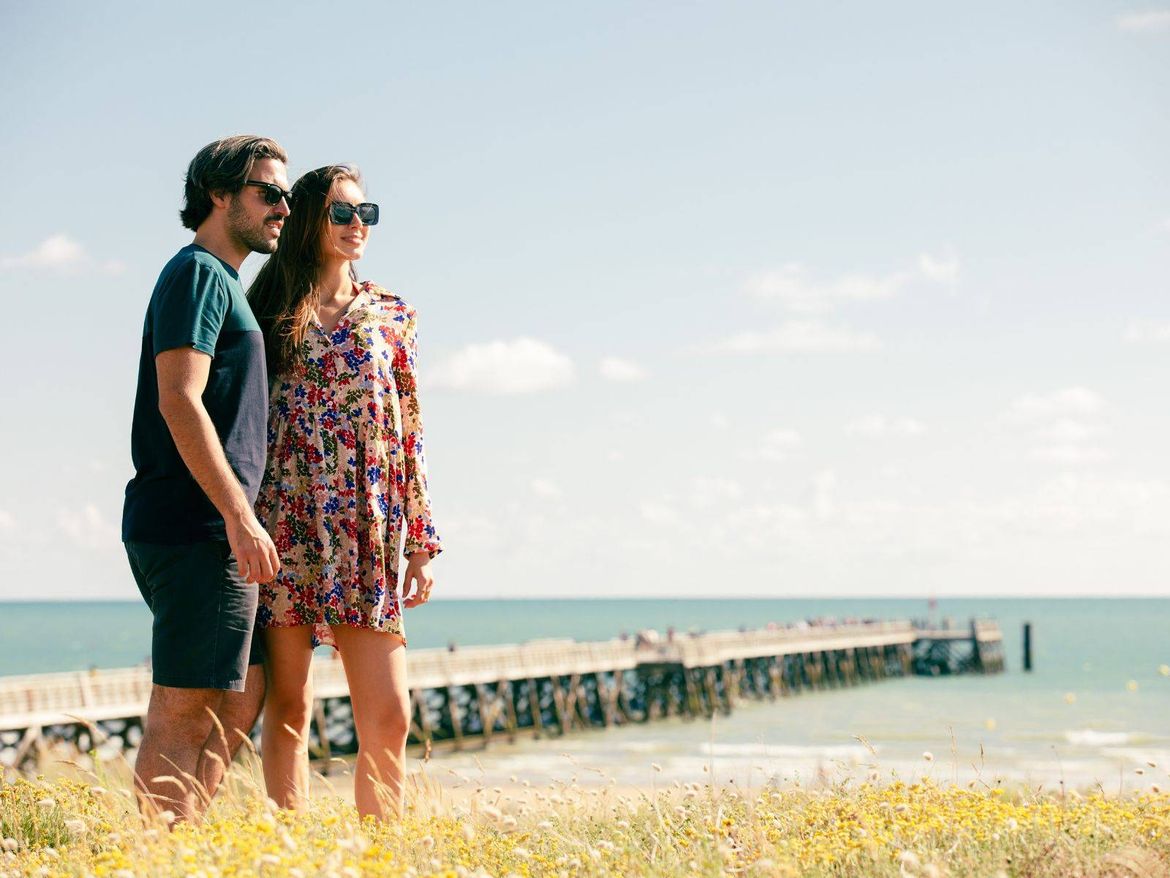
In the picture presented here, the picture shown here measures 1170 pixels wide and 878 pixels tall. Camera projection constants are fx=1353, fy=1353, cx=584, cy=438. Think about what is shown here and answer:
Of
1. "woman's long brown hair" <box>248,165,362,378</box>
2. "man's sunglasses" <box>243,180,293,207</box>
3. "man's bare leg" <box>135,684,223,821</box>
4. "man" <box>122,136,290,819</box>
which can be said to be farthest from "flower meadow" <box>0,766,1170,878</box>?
"man's sunglasses" <box>243,180,293,207</box>

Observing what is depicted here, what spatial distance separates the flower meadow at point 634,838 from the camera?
3.03 metres

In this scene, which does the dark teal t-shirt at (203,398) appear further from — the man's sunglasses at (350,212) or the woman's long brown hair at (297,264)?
the man's sunglasses at (350,212)

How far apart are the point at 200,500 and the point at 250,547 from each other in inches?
9.6

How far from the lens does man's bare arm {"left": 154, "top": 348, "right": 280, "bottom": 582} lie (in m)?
3.34

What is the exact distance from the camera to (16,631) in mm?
158375

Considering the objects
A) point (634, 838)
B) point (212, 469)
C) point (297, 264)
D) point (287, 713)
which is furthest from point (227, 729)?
point (297, 264)

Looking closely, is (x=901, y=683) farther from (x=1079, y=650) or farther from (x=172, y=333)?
(x=172, y=333)

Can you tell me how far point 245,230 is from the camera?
3775 millimetres

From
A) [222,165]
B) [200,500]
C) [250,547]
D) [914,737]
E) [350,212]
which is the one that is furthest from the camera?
[914,737]

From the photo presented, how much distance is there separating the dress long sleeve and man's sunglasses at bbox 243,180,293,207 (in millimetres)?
534

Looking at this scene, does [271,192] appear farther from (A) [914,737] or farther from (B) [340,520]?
(A) [914,737]

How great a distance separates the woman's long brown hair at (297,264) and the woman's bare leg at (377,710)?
0.83 metres

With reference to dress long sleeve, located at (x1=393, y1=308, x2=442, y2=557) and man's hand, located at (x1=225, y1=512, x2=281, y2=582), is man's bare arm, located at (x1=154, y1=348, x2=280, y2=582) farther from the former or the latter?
dress long sleeve, located at (x1=393, y1=308, x2=442, y2=557)

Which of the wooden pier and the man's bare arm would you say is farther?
the wooden pier
